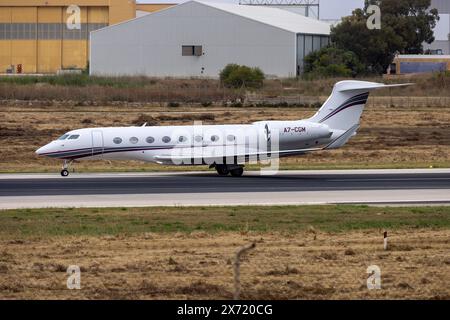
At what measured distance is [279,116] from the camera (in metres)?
62.6

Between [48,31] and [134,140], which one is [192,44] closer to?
[48,31]

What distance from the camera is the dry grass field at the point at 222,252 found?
52.6 feet

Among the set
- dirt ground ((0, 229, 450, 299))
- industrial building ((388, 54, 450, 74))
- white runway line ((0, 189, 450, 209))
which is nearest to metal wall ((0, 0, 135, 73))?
industrial building ((388, 54, 450, 74))

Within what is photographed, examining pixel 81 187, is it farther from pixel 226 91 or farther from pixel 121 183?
pixel 226 91

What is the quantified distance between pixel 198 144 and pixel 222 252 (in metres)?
19.7

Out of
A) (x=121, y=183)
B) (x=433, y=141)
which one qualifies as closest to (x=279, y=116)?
(x=433, y=141)

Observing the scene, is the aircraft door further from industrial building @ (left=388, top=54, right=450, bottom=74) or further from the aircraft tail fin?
industrial building @ (left=388, top=54, right=450, bottom=74)

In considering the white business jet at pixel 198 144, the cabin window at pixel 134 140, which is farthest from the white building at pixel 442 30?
the cabin window at pixel 134 140

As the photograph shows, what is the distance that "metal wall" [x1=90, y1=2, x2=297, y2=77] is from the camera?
291 feet

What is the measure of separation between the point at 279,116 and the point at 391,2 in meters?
45.4
